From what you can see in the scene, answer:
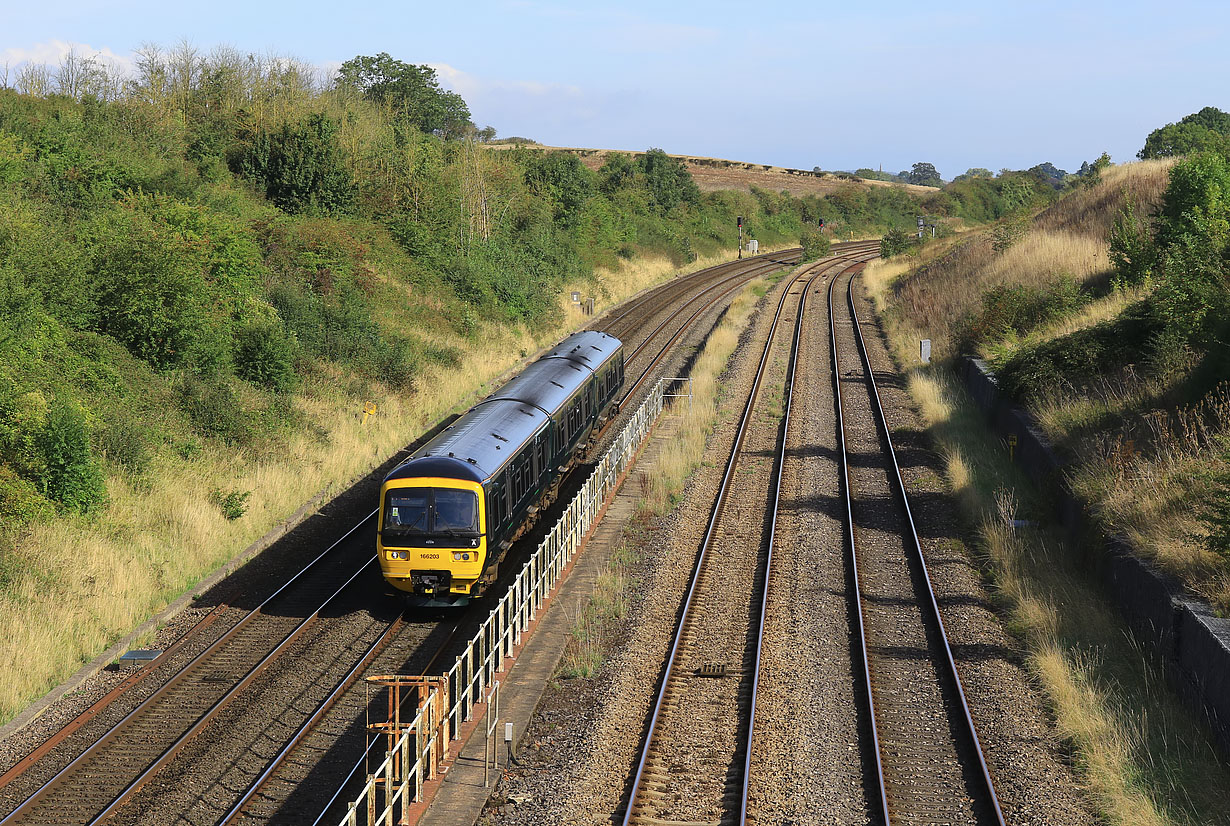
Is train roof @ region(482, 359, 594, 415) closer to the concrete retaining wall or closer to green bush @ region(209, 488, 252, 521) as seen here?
green bush @ region(209, 488, 252, 521)

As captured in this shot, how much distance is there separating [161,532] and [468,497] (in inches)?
255

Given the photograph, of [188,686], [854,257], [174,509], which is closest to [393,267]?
[174,509]

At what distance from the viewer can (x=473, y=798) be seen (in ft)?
35.5

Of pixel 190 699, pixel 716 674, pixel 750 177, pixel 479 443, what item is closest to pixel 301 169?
pixel 479 443

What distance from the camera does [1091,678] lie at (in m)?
13.2

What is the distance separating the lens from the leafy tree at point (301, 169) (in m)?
39.4

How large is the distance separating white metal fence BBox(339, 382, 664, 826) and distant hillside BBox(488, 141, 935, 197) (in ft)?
264

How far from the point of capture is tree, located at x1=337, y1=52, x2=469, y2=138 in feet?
244

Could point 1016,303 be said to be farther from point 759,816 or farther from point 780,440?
point 759,816

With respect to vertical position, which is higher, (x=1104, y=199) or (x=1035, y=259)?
(x=1104, y=199)

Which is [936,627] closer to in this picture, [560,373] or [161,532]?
[560,373]

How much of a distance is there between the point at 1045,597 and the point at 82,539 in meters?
15.5

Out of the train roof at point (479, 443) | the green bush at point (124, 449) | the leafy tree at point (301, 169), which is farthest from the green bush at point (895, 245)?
the green bush at point (124, 449)

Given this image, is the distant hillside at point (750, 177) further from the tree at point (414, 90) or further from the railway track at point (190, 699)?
the railway track at point (190, 699)
